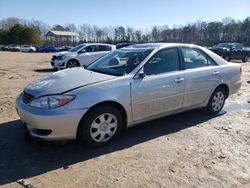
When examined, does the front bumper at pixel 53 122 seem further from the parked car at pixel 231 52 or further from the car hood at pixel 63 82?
the parked car at pixel 231 52

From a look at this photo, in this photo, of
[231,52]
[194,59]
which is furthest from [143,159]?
[231,52]

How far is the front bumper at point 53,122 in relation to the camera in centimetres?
365

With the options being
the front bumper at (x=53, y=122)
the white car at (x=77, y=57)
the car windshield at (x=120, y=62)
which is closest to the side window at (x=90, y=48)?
the white car at (x=77, y=57)

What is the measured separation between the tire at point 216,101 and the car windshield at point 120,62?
1916mm

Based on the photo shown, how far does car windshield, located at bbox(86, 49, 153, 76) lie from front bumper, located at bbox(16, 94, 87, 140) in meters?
1.13

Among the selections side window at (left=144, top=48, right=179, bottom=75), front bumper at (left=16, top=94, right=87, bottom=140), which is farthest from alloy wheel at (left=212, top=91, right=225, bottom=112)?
front bumper at (left=16, top=94, right=87, bottom=140)

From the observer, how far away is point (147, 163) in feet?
12.1

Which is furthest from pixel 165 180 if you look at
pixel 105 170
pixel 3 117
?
pixel 3 117

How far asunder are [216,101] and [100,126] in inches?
118

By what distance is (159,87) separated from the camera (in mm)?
4547

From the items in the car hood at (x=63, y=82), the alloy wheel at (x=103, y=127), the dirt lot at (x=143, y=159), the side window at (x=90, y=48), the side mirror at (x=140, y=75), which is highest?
the side window at (x=90, y=48)

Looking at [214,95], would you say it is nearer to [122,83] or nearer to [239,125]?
[239,125]

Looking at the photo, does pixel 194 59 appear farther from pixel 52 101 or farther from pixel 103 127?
pixel 52 101

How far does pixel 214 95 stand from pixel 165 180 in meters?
3.05
